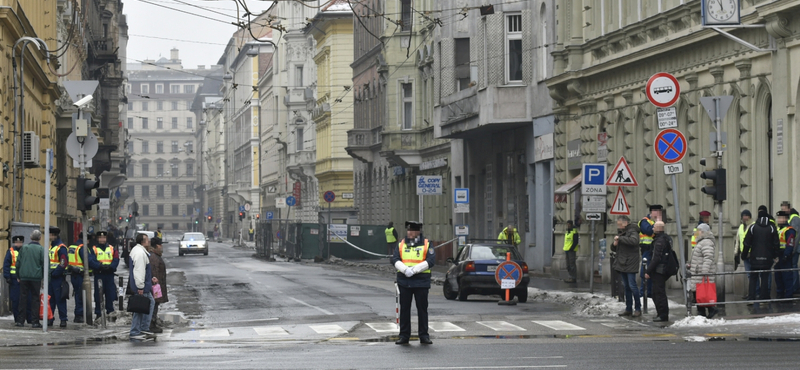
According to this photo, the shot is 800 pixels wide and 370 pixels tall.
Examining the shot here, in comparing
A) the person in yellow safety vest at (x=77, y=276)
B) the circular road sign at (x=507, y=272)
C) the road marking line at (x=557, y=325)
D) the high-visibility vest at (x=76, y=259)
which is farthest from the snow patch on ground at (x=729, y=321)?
the high-visibility vest at (x=76, y=259)

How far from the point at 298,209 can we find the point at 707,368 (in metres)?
82.0

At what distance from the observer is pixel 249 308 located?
26.5 m

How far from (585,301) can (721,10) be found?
19.8ft

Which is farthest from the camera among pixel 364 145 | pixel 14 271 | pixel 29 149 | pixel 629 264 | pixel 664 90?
pixel 364 145

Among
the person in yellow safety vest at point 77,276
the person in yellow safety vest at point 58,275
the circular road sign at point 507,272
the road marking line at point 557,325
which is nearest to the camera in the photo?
the road marking line at point 557,325

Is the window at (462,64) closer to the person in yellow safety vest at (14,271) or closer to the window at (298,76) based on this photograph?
the person in yellow safety vest at (14,271)

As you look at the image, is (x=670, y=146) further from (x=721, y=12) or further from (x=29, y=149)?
(x=29, y=149)

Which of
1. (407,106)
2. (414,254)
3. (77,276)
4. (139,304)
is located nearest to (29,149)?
(77,276)

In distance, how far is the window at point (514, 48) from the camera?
40938 millimetres

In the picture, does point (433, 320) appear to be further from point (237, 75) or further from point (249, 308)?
point (237, 75)

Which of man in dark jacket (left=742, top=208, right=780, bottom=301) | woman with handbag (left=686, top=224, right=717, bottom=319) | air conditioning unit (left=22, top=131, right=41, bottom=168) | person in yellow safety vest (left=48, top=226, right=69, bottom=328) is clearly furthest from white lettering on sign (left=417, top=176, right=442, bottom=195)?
woman with handbag (left=686, top=224, right=717, bottom=319)

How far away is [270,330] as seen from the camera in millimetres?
20609

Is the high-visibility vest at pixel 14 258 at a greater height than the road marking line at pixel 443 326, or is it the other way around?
the high-visibility vest at pixel 14 258

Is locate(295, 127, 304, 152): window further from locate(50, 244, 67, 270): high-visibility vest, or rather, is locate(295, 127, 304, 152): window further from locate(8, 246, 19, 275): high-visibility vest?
locate(8, 246, 19, 275): high-visibility vest
